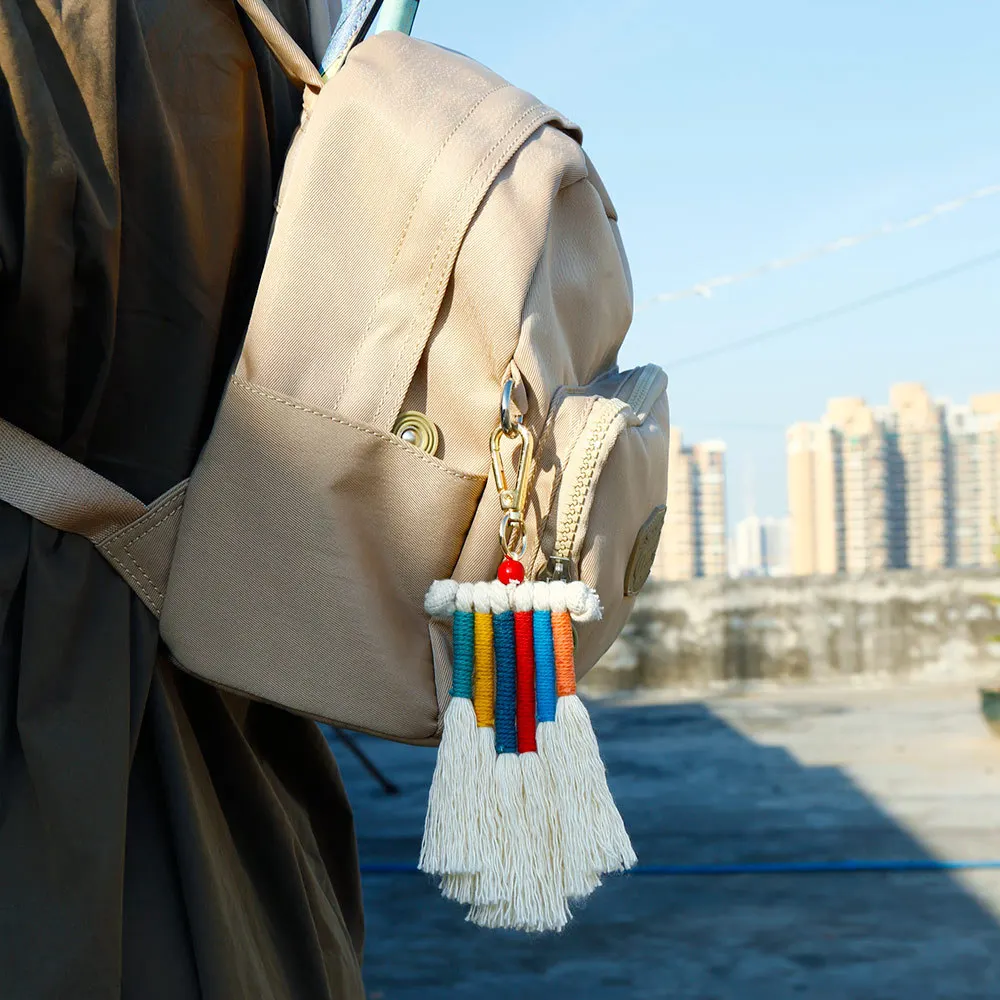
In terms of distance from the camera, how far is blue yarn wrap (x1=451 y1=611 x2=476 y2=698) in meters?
0.65

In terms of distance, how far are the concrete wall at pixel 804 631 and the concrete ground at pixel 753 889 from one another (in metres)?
1.16

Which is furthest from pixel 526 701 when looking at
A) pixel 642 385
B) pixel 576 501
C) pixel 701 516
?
pixel 701 516

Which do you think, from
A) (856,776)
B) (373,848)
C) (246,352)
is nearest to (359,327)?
(246,352)

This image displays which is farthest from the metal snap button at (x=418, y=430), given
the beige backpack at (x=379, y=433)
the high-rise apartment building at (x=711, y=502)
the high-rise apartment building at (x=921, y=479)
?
the high-rise apartment building at (x=711, y=502)

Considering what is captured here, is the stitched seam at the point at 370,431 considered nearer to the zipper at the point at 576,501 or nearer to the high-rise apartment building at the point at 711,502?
the zipper at the point at 576,501

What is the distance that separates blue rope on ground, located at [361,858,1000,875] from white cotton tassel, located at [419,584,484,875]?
2238 mm

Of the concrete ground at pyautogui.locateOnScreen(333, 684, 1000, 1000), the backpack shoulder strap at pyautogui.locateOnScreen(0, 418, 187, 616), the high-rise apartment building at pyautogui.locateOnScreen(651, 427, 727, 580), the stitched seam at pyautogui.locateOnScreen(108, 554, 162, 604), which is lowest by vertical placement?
the concrete ground at pyautogui.locateOnScreen(333, 684, 1000, 1000)

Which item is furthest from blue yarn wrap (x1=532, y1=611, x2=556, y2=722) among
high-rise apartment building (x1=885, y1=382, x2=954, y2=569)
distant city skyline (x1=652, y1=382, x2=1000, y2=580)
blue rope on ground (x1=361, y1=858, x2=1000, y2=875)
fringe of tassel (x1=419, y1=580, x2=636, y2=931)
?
high-rise apartment building (x1=885, y1=382, x2=954, y2=569)

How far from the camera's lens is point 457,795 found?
2.15ft

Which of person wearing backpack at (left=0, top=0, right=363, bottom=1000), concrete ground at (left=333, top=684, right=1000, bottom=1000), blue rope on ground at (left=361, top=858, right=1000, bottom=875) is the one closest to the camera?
person wearing backpack at (left=0, top=0, right=363, bottom=1000)

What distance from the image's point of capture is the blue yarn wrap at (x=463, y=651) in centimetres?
65

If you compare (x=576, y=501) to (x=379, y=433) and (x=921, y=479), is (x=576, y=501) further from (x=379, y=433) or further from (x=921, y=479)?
(x=921, y=479)

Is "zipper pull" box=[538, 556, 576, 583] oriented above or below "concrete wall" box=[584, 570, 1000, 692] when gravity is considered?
above

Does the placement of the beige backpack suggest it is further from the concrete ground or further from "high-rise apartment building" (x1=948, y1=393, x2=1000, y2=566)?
"high-rise apartment building" (x1=948, y1=393, x2=1000, y2=566)
